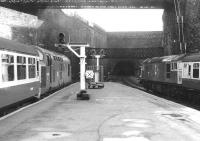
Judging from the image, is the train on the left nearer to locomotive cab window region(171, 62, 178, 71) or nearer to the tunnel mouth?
locomotive cab window region(171, 62, 178, 71)

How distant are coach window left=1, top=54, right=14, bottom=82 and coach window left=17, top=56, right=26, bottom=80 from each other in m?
0.98

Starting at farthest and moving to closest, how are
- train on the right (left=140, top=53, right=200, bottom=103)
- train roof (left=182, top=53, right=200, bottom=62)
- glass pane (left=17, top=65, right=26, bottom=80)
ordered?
train on the right (left=140, top=53, right=200, bottom=103)
train roof (left=182, top=53, right=200, bottom=62)
glass pane (left=17, top=65, right=26, bottom=80)

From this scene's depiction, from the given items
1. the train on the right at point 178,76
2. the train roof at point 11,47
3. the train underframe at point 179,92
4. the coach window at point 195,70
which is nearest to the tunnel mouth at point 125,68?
the train on the right at point 178,76

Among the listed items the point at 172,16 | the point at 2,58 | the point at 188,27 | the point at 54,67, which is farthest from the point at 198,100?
the point at 172,16

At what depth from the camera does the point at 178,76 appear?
2400cm

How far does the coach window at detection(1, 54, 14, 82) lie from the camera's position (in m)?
12.1

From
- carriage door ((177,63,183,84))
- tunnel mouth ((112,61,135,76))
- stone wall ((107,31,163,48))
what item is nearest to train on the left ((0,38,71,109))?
carriage door ((177,63,183,84))

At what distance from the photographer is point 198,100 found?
2077cm

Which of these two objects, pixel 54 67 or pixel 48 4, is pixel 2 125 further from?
pixel 48 4

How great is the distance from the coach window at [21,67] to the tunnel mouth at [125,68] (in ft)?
256

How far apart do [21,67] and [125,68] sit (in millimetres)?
79894

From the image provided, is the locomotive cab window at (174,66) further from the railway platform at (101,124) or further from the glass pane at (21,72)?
the glass pane at (21,72)

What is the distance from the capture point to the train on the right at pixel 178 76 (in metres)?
20.6

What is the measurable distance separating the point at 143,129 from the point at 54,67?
17.3m
